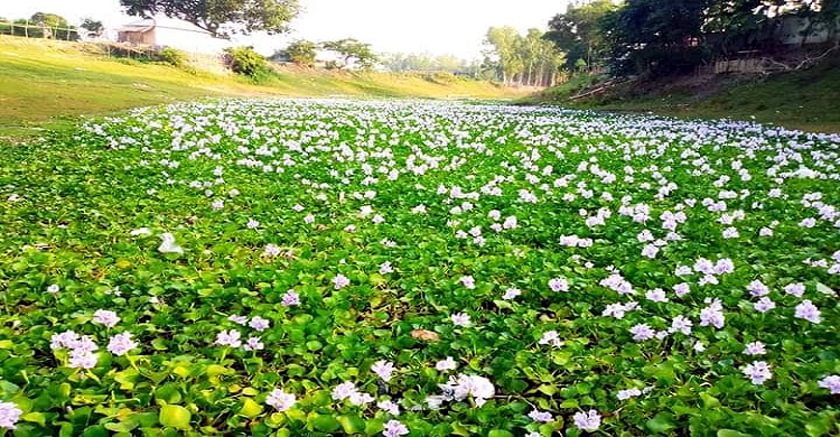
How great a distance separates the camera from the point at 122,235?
14.3 ft

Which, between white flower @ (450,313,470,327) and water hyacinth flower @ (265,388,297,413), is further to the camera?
white flower @ (450,313,470,327)

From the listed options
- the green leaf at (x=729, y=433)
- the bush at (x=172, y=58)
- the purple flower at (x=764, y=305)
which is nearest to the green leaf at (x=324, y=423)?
the green leaf at (x=729, y=433)

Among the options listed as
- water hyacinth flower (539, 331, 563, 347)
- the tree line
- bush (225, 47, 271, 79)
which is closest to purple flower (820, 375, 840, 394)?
water hyacinth flower (539, 331, 563, 347)

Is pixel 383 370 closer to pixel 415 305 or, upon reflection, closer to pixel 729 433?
pixel 415 305

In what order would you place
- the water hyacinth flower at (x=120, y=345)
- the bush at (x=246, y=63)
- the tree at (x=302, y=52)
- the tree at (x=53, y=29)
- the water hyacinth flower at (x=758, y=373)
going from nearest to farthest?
1. the water hyacinth flower at (x=758, y=373)
2. the water hyacinth flower at (x=120, y=345)
3. the bush at (x=246, y=63)
4. the tree at (x=53, y=29)
5. the tree at (x=302, y=52)

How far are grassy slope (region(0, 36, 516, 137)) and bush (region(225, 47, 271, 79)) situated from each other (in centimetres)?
142

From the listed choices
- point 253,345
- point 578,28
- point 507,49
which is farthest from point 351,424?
point 507,49

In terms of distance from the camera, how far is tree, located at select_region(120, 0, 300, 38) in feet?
200

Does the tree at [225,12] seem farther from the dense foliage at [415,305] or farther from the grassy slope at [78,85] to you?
the dense foliage at [415,305]

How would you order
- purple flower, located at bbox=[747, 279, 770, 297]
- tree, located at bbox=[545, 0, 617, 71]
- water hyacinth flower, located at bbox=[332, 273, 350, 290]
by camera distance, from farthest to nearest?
1. tree, located at bbox=[545, 0, 617, 71]
2. water hyacinth flower, located at bbox=[332, 273, 350, 290]
3. purple flower, located at bbox=[747, 279, 770, 297]

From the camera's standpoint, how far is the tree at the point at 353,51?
221ft

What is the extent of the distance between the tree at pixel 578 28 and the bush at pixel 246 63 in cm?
2430

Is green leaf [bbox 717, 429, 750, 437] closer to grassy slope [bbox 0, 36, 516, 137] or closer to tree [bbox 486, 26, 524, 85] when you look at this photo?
grassy slope [bbox 0, 36, 516, 137]

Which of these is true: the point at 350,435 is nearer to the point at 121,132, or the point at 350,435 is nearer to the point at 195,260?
the point at 195,260
